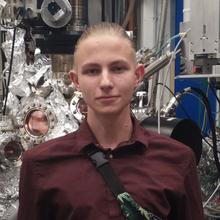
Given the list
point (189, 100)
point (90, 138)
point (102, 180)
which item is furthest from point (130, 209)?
point (189, 100)

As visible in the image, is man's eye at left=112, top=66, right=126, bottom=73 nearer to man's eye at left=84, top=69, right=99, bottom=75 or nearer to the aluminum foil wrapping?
man's eye at left=84, top=69, right=99, bottom=75

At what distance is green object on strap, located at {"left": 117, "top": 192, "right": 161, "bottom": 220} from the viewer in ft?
3.52

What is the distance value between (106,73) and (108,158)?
0.75 feet

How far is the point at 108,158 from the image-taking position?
45.0 inches

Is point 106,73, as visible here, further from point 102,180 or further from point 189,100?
point 189,100

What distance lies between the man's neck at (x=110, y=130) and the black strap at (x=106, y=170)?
0.05 metres

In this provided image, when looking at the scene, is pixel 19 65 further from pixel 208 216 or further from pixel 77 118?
pixel 208 216

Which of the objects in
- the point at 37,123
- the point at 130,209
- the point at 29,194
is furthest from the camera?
the point at 37,123

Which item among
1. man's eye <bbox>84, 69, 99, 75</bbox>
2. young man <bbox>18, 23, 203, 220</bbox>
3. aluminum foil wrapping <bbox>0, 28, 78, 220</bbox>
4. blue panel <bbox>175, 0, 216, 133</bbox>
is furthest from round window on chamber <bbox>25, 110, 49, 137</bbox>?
blue panel <bbox>175, 0, 216, 133</bbox>

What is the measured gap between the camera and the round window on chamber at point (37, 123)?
6.68 feet

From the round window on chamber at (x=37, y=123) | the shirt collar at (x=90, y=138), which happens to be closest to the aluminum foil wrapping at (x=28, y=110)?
Result: the round window on chamber at (x=37, y=123)

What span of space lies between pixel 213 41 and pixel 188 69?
0.82ft

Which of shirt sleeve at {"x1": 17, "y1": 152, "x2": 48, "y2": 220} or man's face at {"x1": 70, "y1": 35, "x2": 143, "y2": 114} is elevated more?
man's face at {"x1": 70, "y1": 35, "x2": 143, "y2": 114}

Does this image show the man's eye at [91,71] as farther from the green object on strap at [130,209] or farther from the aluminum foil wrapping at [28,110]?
the aluminum foil wrapping at [28,110]
